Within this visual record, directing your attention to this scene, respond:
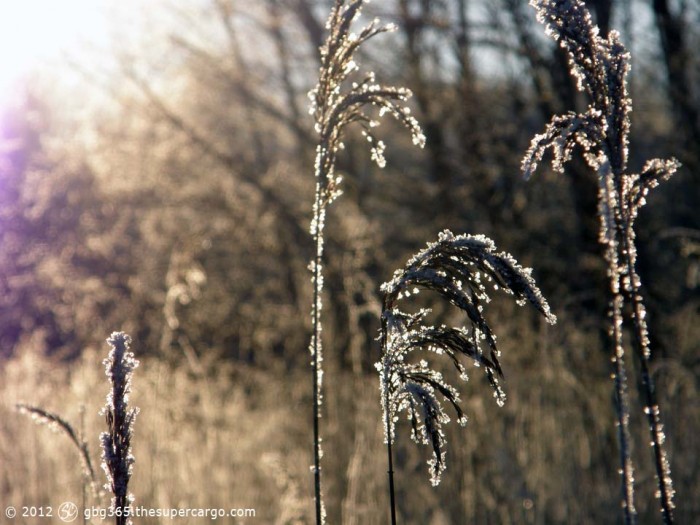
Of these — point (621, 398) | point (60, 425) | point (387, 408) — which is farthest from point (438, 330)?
point (60, 425)

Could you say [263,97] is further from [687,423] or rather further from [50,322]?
[687,423]

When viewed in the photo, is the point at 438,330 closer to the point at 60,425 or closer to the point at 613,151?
the point at 613,151

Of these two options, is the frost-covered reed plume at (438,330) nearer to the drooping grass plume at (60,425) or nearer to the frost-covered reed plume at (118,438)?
the frost-covered reed plume at (118,438)

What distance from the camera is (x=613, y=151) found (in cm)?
111

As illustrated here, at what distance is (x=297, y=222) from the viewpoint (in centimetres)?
819

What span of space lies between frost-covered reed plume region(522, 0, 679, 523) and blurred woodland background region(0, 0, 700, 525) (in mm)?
1712

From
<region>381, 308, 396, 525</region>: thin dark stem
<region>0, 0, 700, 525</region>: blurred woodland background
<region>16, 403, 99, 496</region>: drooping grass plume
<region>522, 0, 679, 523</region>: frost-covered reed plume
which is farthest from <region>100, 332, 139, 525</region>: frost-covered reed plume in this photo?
<region>0, 0, 700, 525</region>: blurred woodland background

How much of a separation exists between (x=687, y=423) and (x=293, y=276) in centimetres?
556

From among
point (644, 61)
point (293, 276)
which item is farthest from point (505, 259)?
point (644, 61)

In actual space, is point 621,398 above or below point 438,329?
below

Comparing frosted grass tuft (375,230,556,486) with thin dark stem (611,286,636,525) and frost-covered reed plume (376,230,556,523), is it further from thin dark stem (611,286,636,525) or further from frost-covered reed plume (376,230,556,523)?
A: thin dark stem (611,286,636,525)

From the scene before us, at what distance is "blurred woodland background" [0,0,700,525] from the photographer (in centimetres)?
381

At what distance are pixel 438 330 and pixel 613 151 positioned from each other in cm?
38

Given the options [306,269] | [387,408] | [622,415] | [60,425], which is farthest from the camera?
[306,269]
